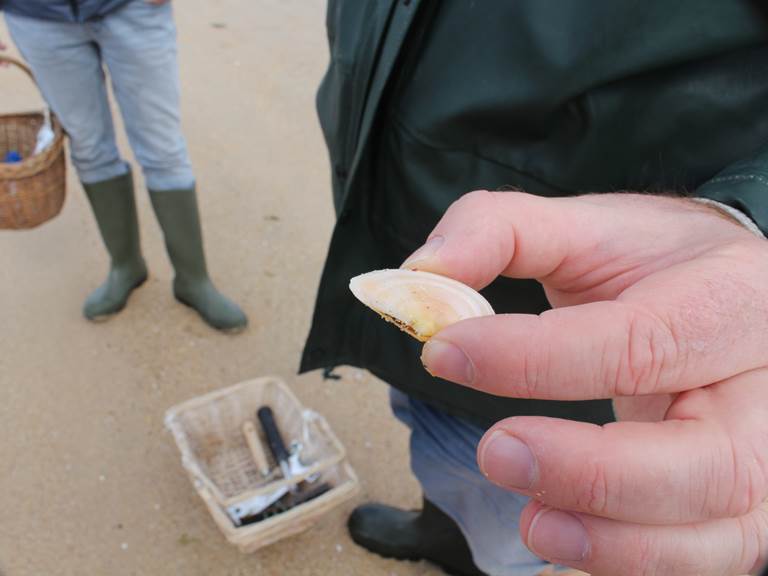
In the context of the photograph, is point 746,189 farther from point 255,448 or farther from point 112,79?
point 112,79

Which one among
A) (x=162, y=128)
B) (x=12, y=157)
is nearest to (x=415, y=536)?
(x=162, y=128)

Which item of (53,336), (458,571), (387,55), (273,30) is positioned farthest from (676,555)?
(273,30)

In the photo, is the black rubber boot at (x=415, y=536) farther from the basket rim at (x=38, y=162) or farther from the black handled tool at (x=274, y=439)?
the basket rim at (x=38, y=162)

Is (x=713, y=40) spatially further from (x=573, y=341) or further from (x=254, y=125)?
(x=254, y=125)

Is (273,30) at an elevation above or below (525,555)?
above

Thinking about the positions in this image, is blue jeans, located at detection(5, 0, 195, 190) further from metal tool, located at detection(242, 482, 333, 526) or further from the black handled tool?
metal tool, located at detection(242, 482, 333, 526)

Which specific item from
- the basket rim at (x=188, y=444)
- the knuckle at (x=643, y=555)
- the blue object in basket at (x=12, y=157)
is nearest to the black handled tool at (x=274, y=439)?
the basket rim at (x=188, y=444)
